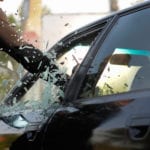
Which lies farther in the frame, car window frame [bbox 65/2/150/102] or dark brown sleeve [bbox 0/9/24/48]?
dark brown sleeve [bbox 0/9/24/48]

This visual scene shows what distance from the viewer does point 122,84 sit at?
3.25m

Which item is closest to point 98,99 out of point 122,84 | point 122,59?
point 122,84

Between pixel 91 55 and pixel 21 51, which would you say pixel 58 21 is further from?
pixel 91 55

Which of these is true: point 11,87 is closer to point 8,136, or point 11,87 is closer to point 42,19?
point 8,136

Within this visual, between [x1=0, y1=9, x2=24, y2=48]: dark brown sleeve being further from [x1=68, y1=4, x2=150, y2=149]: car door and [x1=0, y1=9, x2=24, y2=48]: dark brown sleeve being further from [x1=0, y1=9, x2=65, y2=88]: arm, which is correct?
[x1=68, y1=4, x2=150, y2=149]: car door

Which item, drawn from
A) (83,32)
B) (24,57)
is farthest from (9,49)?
(83,32)

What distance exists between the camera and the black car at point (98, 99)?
9.25 ft

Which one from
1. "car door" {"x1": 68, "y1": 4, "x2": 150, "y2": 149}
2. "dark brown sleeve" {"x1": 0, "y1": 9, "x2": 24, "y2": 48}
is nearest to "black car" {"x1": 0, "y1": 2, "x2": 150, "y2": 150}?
"car door" {"x1": 68, "y1": 4, "x2": 150, "y2": 149}

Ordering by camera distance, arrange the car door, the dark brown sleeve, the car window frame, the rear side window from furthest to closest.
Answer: the dark brown sleeve, the car window frame, the rear side window, the car door

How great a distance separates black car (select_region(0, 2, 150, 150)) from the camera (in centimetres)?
282

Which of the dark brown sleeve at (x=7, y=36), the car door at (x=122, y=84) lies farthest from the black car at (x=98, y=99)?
the dark brown sleeve at (x=7, y=36)

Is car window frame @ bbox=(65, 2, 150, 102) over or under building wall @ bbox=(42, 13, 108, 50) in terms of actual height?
over

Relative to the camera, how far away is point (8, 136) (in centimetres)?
384

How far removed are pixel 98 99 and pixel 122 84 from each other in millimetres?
153
